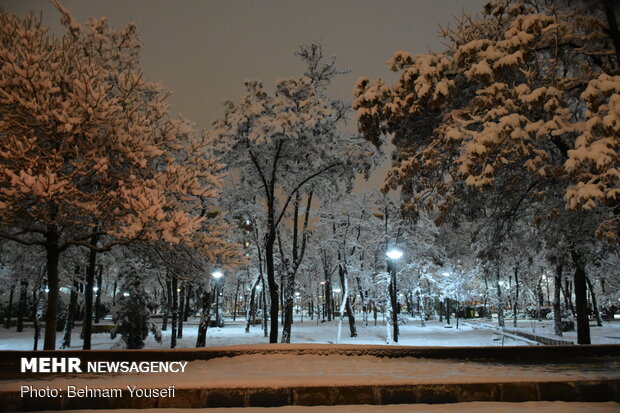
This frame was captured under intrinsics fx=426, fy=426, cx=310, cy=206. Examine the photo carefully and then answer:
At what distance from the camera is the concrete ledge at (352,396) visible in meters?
5.49

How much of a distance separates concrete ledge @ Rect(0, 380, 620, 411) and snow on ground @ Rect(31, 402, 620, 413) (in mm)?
101

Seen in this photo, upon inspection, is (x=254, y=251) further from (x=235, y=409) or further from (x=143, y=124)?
(x=235, y=409)

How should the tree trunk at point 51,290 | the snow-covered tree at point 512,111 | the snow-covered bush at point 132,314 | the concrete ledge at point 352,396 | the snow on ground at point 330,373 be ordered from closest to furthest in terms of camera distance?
the concrete ledge at point 352,396 < the snow on ground at point 330,373 < the snow-covered tree at point 512,111 < the tree trunk at point 51,290 < the snow-covered bush at point 132,314

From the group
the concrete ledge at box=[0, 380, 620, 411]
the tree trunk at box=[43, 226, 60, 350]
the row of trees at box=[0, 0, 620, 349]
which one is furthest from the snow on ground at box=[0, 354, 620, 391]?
the tree trunk at box=[43, 226, 60, 350]

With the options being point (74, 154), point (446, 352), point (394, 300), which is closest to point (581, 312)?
point (394, 300)

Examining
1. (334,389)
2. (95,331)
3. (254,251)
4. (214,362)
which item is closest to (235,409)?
(334,389)

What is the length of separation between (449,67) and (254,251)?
2899cm

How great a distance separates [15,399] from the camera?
5.46 m

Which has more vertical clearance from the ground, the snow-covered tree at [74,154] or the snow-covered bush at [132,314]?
the snow-covered tree at [74,154]

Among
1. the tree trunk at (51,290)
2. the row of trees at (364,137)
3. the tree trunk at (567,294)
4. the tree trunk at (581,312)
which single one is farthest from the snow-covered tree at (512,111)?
the tree trunk at (567,294)

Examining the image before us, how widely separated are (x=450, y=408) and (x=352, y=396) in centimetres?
125

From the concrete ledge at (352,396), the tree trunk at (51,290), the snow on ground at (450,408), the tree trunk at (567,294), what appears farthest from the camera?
the tree trunk at (567,294)

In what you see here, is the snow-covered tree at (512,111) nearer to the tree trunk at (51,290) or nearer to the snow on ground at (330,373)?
the snow on ground at (330,373)

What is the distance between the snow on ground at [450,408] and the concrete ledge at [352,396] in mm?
101
